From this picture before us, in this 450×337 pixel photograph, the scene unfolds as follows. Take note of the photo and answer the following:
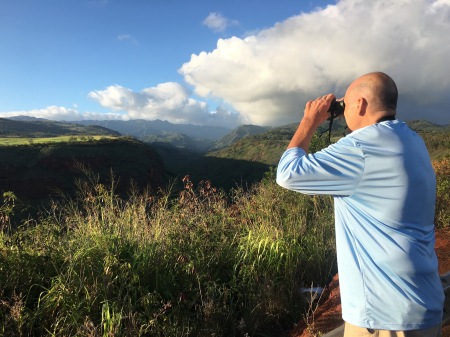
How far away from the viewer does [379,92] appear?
147 cm

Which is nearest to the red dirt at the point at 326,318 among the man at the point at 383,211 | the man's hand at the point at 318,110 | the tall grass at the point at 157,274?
the tall grass at the point at 157,274

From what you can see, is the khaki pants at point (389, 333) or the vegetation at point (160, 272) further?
the vegetation at point (160, 272)

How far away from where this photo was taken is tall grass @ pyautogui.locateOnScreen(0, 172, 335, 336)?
2777 millimetres

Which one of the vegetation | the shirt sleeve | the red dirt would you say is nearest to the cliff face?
the vegetation

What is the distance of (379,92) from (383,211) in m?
0.50

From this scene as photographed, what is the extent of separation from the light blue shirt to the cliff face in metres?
51.5

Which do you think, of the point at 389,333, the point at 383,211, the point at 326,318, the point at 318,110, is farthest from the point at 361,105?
the point at 326,318

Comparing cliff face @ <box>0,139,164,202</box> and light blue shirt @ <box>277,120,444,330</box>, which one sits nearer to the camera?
light blue shirt @ <box>277,120,444,330</box>

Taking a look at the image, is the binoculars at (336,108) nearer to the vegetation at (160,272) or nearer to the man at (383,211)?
the man at (383,211)

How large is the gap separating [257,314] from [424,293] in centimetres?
222

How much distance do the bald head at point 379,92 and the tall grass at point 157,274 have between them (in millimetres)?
2179

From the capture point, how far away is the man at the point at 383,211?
4.54 ft

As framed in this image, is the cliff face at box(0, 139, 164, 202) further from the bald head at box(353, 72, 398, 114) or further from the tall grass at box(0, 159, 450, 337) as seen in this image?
the bald head at box(353, 72, 398, 114)

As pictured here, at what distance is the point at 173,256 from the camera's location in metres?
3.65
